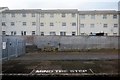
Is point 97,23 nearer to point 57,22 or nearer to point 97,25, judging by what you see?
point 97,25

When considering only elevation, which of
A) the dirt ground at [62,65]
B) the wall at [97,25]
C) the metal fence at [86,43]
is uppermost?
the wall at [97,25]

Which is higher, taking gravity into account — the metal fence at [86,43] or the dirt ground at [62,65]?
the metal fence at [86,43]

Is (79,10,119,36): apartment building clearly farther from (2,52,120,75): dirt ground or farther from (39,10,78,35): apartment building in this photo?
(2,52,120,75): dirt ground

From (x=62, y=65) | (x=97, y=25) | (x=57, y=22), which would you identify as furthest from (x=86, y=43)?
(x=62, y=65)

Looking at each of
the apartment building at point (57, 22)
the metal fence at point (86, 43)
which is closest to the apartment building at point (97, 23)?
the apartment building at point (57, 22)

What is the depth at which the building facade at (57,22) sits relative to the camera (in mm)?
51750

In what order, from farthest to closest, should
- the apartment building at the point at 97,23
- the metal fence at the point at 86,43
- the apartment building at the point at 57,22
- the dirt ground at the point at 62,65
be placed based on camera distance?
the apartment building at the point at 97,23 → the apartment building at the point at 57,22 → the metal fence at the point at 86,43 → the dirt ground at the point at 62,65

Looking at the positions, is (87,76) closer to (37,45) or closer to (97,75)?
(97,75)

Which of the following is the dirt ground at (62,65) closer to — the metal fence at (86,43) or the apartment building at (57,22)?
the metal fence at (86,43)

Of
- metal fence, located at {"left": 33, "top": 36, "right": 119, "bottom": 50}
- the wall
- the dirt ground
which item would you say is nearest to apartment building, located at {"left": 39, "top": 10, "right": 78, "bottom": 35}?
the wall

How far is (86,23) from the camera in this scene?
2056 inches

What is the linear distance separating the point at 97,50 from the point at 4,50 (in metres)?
19.3

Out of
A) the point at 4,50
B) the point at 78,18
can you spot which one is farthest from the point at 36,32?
the point at 4,50

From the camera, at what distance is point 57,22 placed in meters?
51.9
